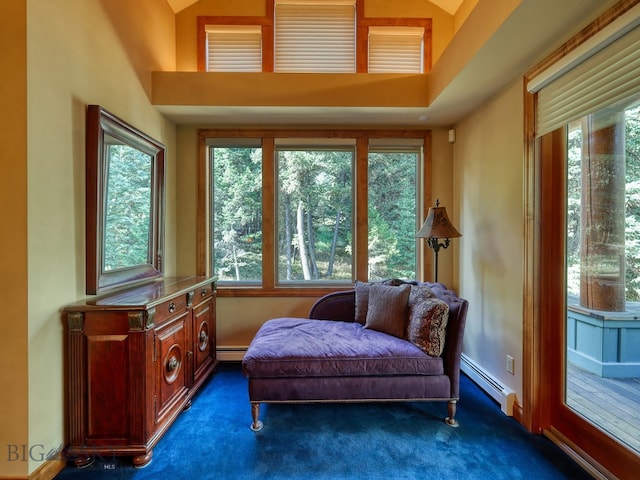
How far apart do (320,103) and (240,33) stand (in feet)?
4.00

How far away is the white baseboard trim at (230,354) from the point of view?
10.1ft

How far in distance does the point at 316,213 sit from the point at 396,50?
1798 millimetres

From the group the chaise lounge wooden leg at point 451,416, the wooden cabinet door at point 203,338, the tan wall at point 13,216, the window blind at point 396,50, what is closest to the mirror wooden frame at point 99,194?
the tan wall at point 13,216

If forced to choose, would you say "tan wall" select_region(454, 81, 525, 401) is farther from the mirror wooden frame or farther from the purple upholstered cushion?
the mirror wooden frame

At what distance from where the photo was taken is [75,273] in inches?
68.8

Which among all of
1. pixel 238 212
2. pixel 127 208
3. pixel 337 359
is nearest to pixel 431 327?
pixel 337 359

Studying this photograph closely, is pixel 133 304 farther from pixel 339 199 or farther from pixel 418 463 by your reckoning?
pixel 339 199

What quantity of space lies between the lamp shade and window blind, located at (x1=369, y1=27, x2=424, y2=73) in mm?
1477

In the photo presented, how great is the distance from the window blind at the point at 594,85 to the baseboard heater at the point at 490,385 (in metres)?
1.85

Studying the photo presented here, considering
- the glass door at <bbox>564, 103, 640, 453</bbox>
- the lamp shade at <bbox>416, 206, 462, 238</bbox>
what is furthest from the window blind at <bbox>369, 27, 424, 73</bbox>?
the glass door at <bbox>564, 103, 640, 453</bbox>

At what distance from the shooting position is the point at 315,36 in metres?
2.91

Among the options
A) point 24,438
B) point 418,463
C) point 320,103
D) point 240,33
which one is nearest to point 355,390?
point 418,463

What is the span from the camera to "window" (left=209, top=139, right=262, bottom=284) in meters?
3.17

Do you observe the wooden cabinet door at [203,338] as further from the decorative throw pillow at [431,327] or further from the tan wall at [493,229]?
the tan wall at [493,229]
